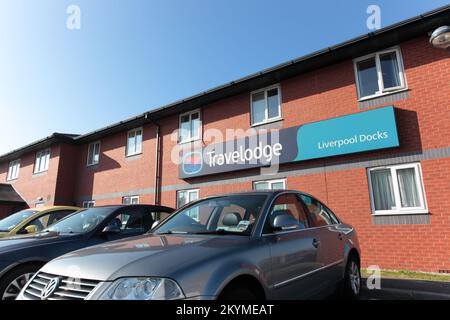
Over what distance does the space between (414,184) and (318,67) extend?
459 cm

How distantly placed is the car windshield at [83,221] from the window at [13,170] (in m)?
20.8

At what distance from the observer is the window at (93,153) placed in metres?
18.2

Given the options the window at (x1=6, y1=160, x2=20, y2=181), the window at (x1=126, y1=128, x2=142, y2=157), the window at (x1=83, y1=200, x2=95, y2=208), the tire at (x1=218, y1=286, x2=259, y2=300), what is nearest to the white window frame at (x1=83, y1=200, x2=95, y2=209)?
the window at (x1=83, y1=200, x2=95, y2=208)

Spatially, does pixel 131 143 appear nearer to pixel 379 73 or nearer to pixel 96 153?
pixel 96 153

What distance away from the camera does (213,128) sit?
12594 millimetres

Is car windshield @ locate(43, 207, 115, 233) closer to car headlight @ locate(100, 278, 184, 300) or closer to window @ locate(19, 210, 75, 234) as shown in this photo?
window @ locate(19, 210, 75, 234)

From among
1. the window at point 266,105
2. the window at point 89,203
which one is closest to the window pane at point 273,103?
the window at point 266,105

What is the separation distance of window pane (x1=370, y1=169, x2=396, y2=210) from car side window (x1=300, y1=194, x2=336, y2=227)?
4.14m

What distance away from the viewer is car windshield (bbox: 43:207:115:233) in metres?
5.24

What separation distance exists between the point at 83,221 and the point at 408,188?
7.50 metres

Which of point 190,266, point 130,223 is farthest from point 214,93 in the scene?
point 190,266

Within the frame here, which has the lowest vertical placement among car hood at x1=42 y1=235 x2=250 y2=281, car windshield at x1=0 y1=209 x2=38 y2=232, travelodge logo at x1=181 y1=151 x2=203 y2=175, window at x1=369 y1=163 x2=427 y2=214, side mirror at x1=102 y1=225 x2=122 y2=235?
car hood at x1=42 y1=235 x2=250 y2=281

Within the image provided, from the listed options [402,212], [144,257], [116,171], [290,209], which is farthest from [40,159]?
[144,257]

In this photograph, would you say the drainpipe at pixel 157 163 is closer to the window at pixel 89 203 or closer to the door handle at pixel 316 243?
the window at pixel 89 203
